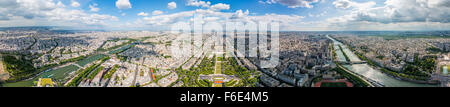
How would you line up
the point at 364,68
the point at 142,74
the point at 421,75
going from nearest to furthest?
the point at 421,75 < the point at 142,74 < the point at 364,68

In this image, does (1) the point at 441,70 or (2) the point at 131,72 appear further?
(2) the point at 131,72

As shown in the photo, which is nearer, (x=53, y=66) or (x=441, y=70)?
(x=441, y=70)

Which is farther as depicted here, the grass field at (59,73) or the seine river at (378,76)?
the grass field at (59,73)

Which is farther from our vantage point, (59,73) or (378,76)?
(59,73)

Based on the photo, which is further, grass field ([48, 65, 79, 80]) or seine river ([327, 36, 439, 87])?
grass field ([48, 65, 79, 80])
